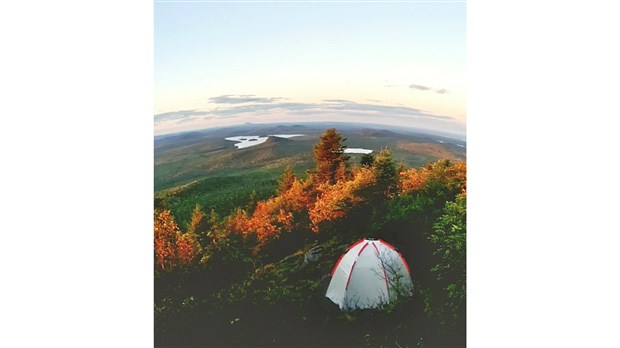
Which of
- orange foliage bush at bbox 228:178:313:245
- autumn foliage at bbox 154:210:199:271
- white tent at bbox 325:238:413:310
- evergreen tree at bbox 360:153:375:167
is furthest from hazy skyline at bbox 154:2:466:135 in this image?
white tent at bbox 325:238:413:310

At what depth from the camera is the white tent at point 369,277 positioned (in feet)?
21.2

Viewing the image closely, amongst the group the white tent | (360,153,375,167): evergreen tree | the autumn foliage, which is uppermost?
(360,153,375,167): evergreen tree

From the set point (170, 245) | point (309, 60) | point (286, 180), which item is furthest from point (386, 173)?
point (170, 245)

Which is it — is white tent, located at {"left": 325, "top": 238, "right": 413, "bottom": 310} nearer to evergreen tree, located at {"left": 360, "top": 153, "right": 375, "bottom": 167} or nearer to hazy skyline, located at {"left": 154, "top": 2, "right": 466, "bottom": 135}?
evergreen tree, located at {"left": 360, "top": 153, "right": 375, "bottom": 167}

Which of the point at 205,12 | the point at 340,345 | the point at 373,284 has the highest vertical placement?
the point at 205,12

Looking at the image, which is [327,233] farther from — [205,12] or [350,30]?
[205,12]

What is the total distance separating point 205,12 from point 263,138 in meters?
1.38

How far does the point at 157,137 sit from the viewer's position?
6691 millimetres

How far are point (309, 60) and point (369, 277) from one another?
87.8 inches

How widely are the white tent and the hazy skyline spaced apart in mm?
1327

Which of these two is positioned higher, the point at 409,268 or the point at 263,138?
the point at 263,138

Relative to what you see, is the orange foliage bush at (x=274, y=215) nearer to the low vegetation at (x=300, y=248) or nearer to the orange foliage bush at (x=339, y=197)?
the low vegetation at (x=300, y=248)

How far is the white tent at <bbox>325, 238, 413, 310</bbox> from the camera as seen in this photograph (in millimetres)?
6477
